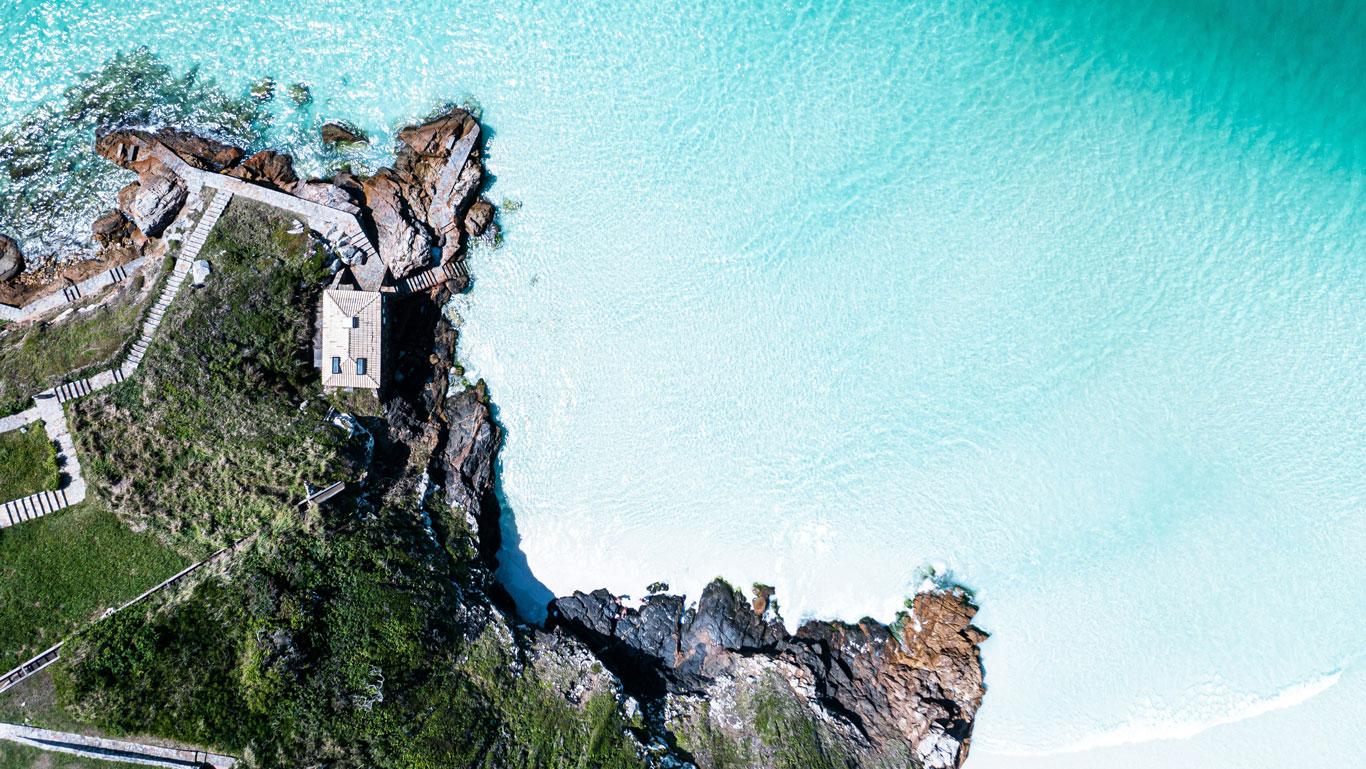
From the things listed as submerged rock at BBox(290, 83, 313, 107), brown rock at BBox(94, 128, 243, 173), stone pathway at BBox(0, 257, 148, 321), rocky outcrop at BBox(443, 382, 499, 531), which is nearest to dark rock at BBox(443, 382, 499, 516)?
rocky outcrop at BBox(443, 382, 499, 531)

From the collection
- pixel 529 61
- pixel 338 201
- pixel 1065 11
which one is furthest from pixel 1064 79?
pixel 338 201

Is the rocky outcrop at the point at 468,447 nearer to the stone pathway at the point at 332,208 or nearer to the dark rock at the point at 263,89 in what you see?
the stone pathway at the point at 332,208

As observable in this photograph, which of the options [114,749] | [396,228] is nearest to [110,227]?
[396,228]

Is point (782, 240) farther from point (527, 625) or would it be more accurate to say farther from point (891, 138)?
point (527, 625)

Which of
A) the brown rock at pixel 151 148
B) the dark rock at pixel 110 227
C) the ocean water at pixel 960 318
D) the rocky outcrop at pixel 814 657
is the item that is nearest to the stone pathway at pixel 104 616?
the ocean water at pixel 960 318

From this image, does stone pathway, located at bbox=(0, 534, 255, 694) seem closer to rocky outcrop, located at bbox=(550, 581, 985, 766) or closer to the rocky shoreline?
the rocky shoreline
